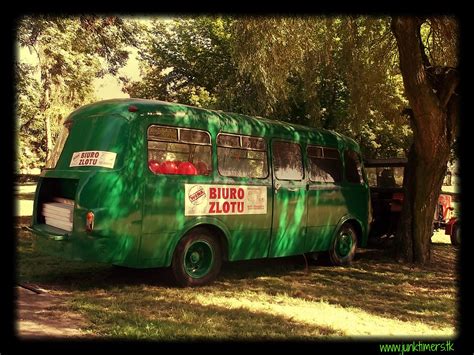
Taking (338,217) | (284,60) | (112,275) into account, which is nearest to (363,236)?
(338,217)

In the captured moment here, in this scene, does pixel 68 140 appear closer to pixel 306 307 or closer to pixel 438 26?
pixel 306 307

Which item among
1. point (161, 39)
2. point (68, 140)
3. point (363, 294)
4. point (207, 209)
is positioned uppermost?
point (161, 39)

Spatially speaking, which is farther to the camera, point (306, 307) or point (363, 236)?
point (363, 236)

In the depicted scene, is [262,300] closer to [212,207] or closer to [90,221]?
[212,207]

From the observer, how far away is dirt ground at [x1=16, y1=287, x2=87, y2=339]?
16.1ft

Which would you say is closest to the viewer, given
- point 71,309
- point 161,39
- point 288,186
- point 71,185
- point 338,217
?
point 71,309

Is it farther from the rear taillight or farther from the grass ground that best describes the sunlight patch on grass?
the rear taillight

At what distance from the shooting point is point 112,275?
794 centimetres

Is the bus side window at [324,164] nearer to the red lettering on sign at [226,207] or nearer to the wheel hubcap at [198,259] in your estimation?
the red lettering on sign at [226,207]

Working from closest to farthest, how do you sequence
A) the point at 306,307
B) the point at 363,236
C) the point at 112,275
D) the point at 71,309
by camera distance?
the point at 71,309 < the point at 306,307 < the point at 112,275 < the point at 363,236

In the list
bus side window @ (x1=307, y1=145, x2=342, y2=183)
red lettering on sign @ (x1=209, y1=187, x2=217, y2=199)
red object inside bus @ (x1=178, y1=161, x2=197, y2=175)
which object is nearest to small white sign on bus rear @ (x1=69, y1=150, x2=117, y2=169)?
red object inside bus @ (x1=178, y1=161, x2=197, y2=175)

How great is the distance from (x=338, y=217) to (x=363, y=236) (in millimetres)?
1178

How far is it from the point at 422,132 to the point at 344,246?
285cm

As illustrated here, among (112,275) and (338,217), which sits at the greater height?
(338,217)
